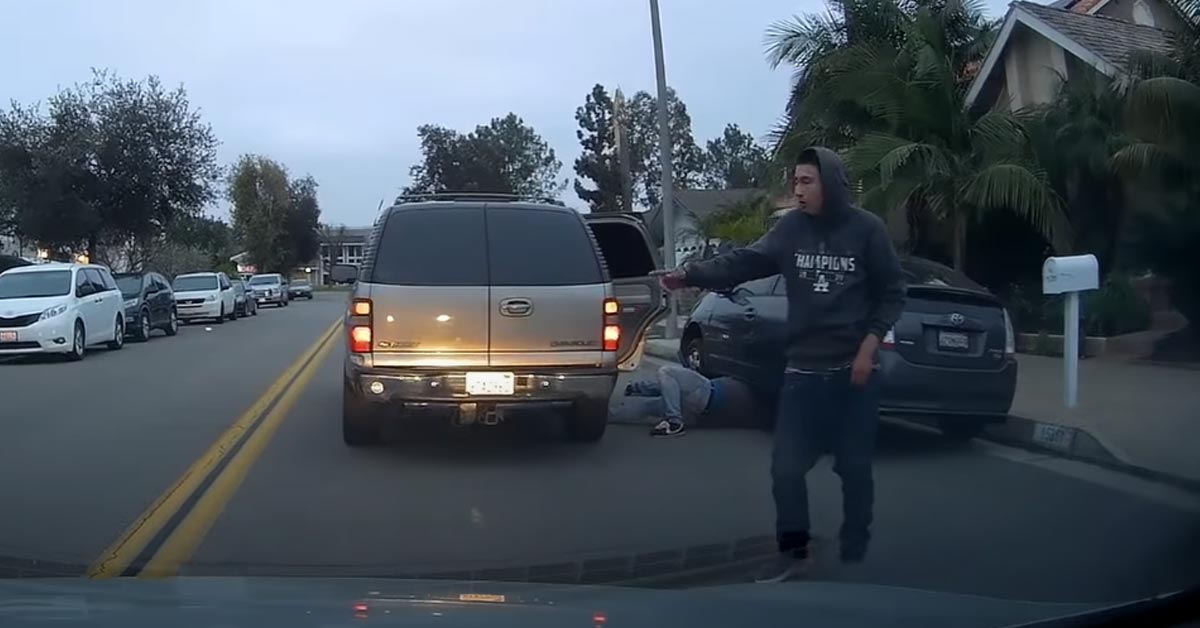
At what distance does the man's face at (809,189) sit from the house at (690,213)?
1842 cm

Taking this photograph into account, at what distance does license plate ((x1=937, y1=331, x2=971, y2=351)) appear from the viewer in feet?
32.8

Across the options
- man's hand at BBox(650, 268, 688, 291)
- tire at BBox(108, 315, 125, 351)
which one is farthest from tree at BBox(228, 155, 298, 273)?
man's hand at BBox(650, 268, 688, 291)

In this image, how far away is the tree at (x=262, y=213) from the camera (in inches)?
2911

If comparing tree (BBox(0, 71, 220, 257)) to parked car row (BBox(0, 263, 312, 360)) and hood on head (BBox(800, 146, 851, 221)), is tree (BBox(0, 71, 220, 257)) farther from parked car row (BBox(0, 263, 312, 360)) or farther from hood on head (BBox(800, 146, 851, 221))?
hood on head (BBox(800, 146, 851, 221))

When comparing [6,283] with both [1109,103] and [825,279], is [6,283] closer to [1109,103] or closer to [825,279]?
[1109,103]

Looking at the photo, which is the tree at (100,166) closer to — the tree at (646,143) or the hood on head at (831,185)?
the tree at (646,143)

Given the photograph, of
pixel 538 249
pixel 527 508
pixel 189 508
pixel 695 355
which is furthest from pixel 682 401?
pixel 189 508

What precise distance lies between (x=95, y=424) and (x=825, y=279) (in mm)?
8191

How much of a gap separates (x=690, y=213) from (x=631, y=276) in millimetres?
26551

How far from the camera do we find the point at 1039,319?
18.1 m

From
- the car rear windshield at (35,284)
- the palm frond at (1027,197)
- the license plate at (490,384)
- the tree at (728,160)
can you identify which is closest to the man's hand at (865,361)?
the license plate at (490,384)

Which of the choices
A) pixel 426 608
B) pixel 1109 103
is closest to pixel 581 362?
pixel 426 608

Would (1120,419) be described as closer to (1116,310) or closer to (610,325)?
(610,325)

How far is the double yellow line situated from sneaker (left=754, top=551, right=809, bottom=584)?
9.40 ft
